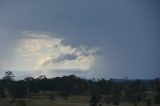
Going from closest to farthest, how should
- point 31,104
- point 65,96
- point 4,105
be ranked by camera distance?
point 4,105 → point 31,104 → point 65,96

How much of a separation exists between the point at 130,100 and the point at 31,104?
26.2m

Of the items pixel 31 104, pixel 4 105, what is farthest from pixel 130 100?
pixel 4 105

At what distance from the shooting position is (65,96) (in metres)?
105

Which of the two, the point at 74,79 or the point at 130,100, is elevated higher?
the point at 74,79

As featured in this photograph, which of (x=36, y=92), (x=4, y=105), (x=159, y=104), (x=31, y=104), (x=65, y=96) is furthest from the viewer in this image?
(x=36, y=92)

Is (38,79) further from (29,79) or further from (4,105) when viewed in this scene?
(4,105)

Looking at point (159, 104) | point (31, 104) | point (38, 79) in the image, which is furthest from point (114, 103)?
point (38, 79)

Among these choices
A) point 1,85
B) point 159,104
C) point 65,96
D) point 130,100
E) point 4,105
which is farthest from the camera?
point 1,85

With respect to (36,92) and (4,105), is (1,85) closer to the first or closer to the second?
(36,92)

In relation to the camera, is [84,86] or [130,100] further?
[84,86]

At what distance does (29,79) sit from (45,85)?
834cm

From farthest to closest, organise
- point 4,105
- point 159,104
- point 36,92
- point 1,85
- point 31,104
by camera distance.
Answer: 1. point 36,92
2. point 1,85
3. point 159,104
4. point 31,104
5. point 4,105

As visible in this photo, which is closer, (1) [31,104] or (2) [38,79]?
(1) [31,104]

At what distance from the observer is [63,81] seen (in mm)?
126750
